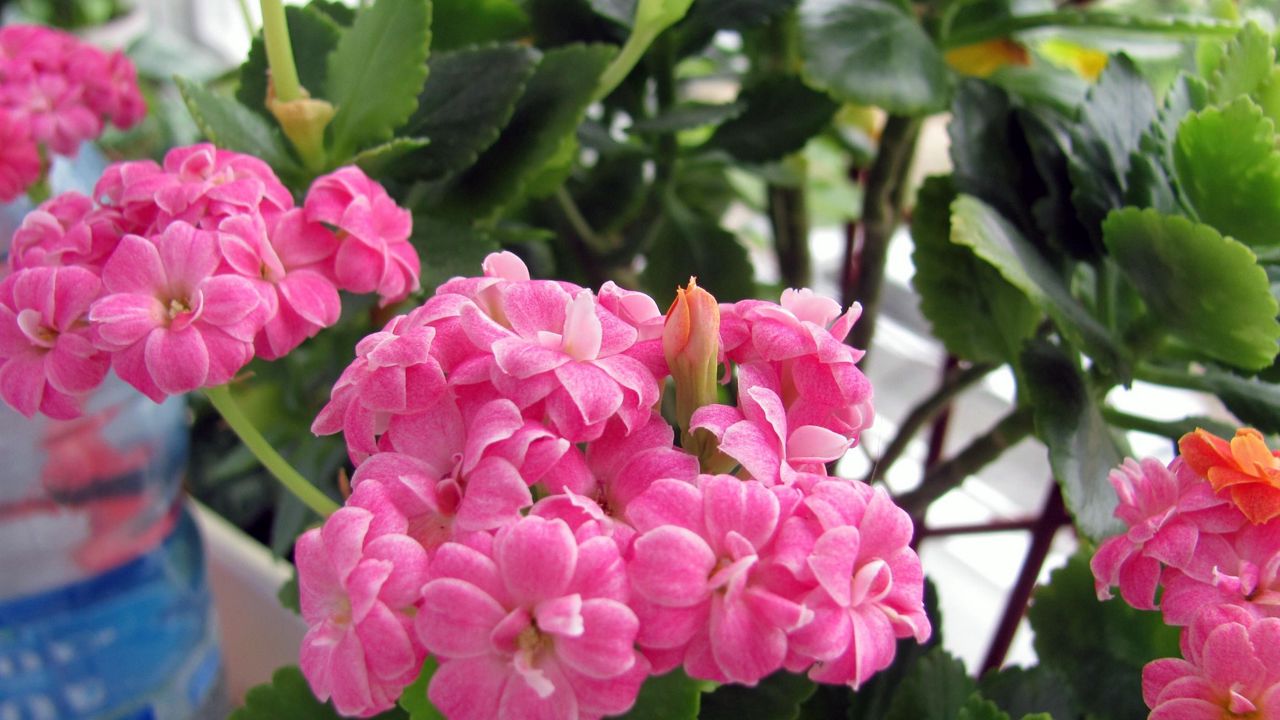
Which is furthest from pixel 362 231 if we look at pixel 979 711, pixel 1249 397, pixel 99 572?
pixel 99 572

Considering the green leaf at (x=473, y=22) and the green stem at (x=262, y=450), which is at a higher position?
the green leaf at (x=473, y=22)

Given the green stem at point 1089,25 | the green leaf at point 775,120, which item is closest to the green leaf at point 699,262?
the green leaf at point 775,120

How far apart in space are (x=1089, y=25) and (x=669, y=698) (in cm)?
38

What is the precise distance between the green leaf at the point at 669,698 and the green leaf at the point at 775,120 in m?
0.29

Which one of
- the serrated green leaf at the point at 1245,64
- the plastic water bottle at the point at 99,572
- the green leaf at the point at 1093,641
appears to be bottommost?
the plastic water bottle at the point at 99,572

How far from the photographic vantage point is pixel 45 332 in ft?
1.04

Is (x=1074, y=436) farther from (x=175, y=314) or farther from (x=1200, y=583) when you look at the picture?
(x=175, y=314)

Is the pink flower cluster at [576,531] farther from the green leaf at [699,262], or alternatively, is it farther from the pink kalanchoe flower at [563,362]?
the green leaf at [699,262]

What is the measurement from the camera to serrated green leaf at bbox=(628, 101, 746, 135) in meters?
0.50

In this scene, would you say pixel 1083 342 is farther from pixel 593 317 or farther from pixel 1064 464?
pixel 593 317

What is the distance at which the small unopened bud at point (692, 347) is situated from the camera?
27 centimetres

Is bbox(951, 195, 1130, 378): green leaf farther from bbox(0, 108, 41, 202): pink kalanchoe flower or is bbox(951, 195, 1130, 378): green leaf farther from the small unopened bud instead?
bbox(0, 108, 41, 202): pink kalanchoe flower

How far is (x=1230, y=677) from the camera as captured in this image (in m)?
0.26

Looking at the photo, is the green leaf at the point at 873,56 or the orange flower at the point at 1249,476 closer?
the orange flower at the point at 1249,476
